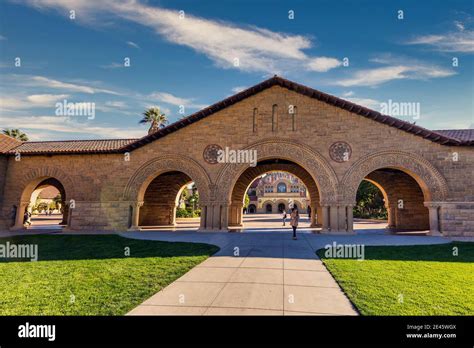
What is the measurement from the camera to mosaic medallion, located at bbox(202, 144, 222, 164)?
16.4m

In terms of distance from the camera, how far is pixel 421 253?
9.55 m

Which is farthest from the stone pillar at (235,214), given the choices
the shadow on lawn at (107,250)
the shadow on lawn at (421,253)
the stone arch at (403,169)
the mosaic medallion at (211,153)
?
the shadow on lawn at (421,253)

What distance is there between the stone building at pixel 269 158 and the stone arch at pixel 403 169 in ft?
0.18

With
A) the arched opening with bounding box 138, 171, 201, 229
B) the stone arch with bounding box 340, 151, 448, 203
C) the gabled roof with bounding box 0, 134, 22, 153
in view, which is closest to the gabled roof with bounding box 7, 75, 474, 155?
the gabled roof with bounding box 0, 134, 22, 153

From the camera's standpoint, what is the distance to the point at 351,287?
5566mm

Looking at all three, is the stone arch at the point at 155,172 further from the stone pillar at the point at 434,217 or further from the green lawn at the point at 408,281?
the stone pillar at the point at 434,217

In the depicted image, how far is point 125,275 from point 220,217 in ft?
32.1

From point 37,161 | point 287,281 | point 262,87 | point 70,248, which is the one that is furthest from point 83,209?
point 287,281

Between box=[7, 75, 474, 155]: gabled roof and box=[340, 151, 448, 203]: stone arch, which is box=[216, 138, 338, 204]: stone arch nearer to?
box=[340, 151, 448, 203]: stone arch

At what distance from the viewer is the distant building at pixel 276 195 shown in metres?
64.6

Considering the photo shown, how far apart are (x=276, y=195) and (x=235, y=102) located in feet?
168

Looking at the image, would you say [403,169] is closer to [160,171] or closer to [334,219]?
[334,219]

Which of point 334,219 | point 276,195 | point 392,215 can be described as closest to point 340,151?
point 334,219
